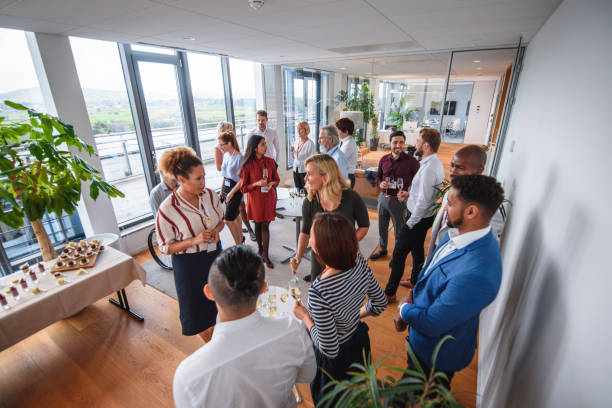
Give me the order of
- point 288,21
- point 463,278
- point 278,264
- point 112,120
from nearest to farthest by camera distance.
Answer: point 463,278
point 288,21
point 278,264
point 112,120

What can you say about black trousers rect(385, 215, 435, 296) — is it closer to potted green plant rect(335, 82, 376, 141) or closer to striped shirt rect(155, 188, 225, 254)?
striped shirt rect(155, 188, 225, 254)

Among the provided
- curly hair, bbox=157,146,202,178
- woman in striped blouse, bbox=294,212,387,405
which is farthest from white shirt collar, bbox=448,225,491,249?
curly hair, bbox=157,146,202,178

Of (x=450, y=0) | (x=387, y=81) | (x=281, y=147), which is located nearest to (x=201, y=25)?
(x=450, y=0)

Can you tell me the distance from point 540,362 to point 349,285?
0.74 m

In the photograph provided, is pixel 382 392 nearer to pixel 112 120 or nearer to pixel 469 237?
pixel 469 237

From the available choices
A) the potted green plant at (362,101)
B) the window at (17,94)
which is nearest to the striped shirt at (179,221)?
the window at (17,94)

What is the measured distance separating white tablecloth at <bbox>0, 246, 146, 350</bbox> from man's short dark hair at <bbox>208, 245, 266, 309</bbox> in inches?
81.0

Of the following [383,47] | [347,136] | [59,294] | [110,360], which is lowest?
[110,360]

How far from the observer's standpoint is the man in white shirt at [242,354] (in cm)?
86

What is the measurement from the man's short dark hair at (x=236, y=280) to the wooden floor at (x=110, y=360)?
5.15ft

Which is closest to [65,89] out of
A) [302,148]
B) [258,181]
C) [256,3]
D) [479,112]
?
[258,181]

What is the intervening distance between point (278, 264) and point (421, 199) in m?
2.06

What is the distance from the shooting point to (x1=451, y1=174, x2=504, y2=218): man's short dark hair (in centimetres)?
124

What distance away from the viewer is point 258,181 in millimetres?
3193
